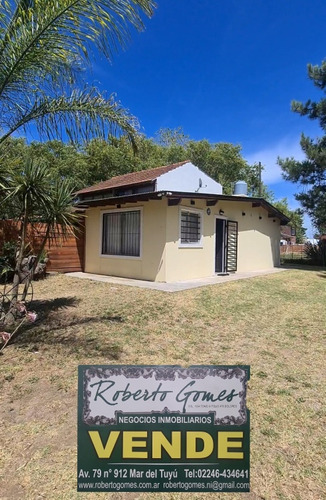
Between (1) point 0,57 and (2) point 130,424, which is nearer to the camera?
(2) point 130,424

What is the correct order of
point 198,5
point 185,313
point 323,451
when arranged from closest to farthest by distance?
point 323,451 < point 185,313 < point 198,5

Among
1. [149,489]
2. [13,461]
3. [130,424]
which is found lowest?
[13,461]

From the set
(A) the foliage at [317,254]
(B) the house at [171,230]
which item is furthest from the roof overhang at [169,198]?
(A) the foliage at [317,254]

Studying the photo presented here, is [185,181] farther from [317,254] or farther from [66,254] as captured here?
[317,254]

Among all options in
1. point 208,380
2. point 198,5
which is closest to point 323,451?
point 208,380

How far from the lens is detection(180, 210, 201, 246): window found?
11531mm

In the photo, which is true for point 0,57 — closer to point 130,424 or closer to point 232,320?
point 130,424

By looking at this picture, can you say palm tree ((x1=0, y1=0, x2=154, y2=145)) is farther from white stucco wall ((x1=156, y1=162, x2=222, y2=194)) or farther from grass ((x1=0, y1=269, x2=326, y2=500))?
white stucco wall ((x1=156, y1=162, x2=222, y2=194))

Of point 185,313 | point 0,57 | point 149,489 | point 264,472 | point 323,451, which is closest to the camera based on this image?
point 149,489

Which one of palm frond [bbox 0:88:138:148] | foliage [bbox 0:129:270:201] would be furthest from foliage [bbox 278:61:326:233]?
palm frond [bbox 0:88:138:148]

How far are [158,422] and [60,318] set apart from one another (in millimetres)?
5186

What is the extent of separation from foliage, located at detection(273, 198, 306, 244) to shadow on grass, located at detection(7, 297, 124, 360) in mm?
34640

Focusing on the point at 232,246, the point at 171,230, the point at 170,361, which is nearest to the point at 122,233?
the point at 171,230

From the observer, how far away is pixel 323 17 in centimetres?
918
